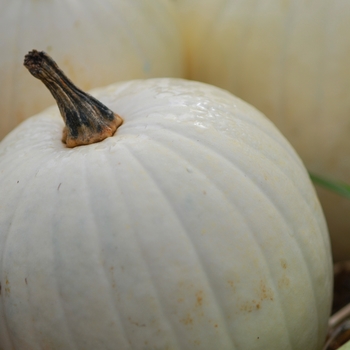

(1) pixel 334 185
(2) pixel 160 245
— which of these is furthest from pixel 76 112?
(1) pixel 334 185

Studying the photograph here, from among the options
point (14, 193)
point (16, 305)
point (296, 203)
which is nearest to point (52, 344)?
point (16, 305)

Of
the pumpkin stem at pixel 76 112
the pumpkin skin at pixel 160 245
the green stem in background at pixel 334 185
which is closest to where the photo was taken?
the pumpkin skin at pixel 160 245

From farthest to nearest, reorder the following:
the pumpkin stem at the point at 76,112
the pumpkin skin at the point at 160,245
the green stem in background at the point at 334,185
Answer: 1. the green stem in background at the point at 334,185
2. the pumpkin stem at the point at 76,112
3. the pumpkin skin at the point at 160,245

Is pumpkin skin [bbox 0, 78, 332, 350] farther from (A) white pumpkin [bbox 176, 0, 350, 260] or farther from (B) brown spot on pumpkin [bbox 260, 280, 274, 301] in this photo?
(A) white pumpkin [bbox 176, 0, 350, 260]

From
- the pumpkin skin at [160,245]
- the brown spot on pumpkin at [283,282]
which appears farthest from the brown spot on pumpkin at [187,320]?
the brown spot on pumpkin at [283,282]

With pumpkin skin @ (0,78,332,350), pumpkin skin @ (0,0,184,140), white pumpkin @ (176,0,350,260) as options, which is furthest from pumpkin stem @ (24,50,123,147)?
white pumpkin @ (176,0,350,260)

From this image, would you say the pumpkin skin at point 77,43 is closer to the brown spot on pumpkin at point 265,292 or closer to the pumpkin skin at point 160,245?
the pumpkin skin at point 160,245
